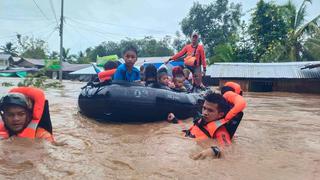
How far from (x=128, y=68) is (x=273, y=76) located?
1676 cm

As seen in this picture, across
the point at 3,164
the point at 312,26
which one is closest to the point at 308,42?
the point at 312,26

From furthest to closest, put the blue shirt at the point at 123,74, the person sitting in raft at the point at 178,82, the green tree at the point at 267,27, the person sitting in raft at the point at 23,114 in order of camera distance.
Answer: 1. the green tree at the point at 267,27
2. the person sitting in raft at the point at 178,82
3. the blue shirt at the point at 123,74
4. the person sitting in raft at the point at 23,114

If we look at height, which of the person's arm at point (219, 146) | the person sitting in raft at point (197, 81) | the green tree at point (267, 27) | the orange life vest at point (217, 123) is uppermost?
the green tree at point (267, 27)

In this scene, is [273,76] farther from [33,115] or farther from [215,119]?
[33,115]

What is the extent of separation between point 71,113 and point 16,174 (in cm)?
447

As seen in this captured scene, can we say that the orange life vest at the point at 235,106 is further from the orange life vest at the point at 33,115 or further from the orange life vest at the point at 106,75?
the orange life vest at the point at 106,75

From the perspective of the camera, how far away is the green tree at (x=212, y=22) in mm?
40312

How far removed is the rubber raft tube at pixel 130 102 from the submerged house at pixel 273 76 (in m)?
15.9

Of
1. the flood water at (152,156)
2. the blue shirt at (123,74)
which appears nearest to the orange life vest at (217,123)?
the flood water at (152,156)

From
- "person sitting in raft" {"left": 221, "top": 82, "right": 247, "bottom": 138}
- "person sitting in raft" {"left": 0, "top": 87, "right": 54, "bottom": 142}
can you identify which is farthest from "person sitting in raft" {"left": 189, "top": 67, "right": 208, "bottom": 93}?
"person sitting in raft" {"left": 0, "top": 87, "right": 54, "bottom": 142}

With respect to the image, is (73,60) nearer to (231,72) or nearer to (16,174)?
(231,72)

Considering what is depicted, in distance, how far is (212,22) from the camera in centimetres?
4100

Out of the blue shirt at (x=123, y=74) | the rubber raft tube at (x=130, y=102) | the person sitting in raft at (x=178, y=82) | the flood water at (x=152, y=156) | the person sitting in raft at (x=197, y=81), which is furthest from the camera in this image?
the person sitting in raft at (x=197, y=81)

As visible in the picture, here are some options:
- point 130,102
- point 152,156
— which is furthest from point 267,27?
point 152,156
